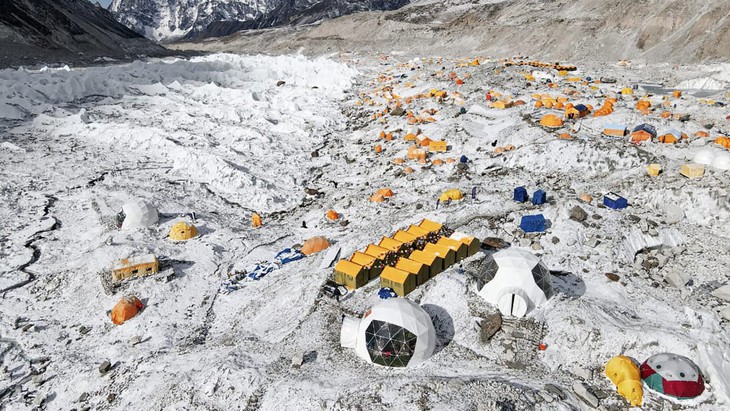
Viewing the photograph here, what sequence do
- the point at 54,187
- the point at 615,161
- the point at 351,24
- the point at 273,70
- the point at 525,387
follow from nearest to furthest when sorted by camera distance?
1. the point at 525,387
2. the point at 615,161
3. the point at 54,187
4. the point at 273,70
5. the point at 351,24

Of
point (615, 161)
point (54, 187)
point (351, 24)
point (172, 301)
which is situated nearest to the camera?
point (172, 301)

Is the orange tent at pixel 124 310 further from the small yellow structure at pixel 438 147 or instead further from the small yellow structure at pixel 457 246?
the small yellow structure at pixel 438 147

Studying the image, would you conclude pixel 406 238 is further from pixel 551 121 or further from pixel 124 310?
pixel 551 121

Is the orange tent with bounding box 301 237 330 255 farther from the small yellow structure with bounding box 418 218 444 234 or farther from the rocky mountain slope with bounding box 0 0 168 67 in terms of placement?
the rocky mountain slope with bounding box 0 0 168 67

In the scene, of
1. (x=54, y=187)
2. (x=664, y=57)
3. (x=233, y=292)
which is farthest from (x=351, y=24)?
(x=233, y=292)

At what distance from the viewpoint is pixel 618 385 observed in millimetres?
7895

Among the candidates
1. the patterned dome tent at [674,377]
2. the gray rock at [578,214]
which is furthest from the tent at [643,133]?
the patterned dome tent at [674,377]

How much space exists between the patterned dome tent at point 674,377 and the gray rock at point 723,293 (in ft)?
10.4

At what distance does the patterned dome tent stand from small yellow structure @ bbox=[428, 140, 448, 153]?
13295 millimetres

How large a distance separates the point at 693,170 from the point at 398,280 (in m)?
10.6

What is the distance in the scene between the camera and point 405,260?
10875mm

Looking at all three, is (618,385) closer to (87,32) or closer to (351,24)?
(87,32)

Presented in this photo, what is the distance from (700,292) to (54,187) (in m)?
21.6

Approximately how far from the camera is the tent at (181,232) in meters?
14.1
